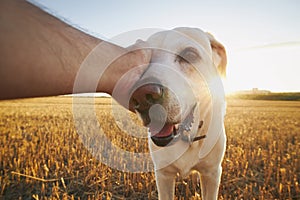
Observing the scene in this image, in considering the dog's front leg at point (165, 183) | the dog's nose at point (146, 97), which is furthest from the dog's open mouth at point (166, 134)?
the dog's front leg at point (165, 183)

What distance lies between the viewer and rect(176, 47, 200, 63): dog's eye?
247cm

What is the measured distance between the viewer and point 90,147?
6.26m

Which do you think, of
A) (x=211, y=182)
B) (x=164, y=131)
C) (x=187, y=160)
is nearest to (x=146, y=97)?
(x=164, y=131)

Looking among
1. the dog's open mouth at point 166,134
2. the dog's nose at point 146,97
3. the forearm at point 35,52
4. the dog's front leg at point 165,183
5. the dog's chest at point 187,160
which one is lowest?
the dog's front leg at point 165,183

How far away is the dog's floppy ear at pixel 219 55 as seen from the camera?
2865 mm

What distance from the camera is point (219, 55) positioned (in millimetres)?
2996

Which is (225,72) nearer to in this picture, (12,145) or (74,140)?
(74,140)

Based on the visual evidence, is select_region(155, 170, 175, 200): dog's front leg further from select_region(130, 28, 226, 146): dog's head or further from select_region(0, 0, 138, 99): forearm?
select_region(0, 0, 138, 99): forearm

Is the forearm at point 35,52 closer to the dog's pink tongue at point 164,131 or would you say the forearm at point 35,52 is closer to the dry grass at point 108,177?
the dog's pink tongue at point 164,131

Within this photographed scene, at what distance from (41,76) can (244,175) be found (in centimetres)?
438

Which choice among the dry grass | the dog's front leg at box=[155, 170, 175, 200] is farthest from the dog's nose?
the dry grass

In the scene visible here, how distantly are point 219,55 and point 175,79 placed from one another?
1083 millimetres

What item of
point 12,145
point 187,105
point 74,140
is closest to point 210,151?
point 187,105

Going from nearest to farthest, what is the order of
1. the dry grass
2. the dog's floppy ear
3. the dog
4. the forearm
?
the forearm → the dog → the dog's floppy ear → the dry grass
